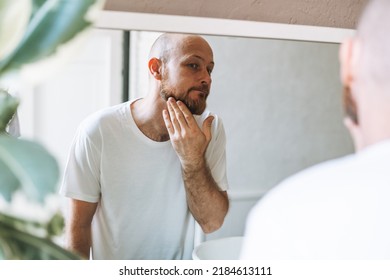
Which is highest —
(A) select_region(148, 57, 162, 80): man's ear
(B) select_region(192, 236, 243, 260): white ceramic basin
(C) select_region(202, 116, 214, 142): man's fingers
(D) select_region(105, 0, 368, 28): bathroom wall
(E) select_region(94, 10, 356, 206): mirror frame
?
(D) select_region(105, 0, 368, 28): bathroom wall

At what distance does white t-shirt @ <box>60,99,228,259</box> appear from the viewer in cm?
96

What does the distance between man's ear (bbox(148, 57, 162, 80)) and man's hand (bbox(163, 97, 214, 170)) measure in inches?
2.2

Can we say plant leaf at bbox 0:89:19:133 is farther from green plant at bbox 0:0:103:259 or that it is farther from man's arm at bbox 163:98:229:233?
man's arm at bbox 163:98:229:233

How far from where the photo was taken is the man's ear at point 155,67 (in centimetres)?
Answer: 95

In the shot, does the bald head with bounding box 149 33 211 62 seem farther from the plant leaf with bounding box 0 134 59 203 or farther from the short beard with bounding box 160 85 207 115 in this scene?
the plant leaf with bounding box 0 134 59 203

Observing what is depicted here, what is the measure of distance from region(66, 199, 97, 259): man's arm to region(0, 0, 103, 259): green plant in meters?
0.02

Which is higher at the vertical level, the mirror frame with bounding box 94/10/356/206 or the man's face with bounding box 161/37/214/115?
the mirror frame with bounding box 94/10/356/206

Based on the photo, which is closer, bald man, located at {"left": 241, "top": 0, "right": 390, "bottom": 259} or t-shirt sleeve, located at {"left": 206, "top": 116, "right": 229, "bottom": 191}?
bald man, located at {"left": 241, "top": 0, "right": 390, "bottom": 259}

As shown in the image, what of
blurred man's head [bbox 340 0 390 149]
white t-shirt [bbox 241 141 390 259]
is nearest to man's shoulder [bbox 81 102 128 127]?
white t-shirt [bbox 241 141 390 259]

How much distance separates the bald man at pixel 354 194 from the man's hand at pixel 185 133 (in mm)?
173

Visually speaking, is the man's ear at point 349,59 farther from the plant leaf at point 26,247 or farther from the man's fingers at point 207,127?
the plant leaf at point 26,247

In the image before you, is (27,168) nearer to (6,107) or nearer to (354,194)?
(6,107)

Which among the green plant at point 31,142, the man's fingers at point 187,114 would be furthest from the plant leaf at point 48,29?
the man's fingers at point 187,114

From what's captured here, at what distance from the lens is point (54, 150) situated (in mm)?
952
